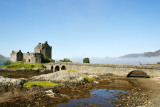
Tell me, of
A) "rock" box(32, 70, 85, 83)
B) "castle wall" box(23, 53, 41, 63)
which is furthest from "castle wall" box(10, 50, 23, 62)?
"rock" box(32, 70, 85, 83)

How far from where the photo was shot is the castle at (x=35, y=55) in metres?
77.0

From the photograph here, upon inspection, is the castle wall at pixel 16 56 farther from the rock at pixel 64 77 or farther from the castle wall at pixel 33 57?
the rock at pixel 64 77

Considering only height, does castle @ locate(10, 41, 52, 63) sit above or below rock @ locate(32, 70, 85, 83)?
above

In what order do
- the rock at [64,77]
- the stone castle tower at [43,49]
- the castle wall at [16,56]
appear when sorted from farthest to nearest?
1. the stone castle tower at [43,49]
2. the castle wall at [16,56]
3. the rock at [64,77]

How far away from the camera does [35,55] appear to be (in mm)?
76688

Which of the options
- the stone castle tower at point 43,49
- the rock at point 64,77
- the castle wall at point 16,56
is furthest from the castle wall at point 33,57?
the rock at point 64,77

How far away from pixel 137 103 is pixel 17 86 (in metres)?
19.4

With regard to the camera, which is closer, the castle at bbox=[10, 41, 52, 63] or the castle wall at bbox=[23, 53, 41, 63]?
the castle wall at bbox=[23, 53, 41, 63]

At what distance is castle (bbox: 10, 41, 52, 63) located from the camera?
77000 millimetres

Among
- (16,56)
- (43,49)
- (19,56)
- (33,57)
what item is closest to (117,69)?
(33,57)

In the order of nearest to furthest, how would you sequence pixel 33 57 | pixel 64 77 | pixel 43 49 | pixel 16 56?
pixel 64 77, pixel 33 57, pixel 16 56, pixel 43 49

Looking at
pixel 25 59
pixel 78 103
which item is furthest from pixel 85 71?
pixel 25 59

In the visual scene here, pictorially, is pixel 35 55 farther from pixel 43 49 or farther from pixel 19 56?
pixel 19 56

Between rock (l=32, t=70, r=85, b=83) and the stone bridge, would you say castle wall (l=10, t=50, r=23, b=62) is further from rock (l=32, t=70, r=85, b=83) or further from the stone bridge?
rock (l=32, t=70, r=85, b=83)
